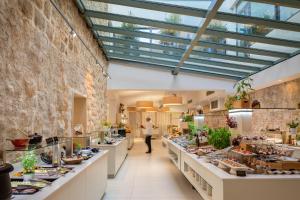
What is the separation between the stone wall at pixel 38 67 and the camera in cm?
301

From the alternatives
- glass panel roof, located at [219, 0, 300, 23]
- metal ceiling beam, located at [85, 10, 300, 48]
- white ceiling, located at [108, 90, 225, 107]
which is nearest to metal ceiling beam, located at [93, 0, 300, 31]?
glass panel roof, located at [219, 0, 300, 23]

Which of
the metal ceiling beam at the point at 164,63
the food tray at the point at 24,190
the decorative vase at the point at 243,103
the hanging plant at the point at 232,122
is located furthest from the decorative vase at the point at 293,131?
the food tray at the point at 24,190

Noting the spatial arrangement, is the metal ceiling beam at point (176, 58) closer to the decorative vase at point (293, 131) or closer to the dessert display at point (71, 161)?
the decorative vase at point (293, 131)

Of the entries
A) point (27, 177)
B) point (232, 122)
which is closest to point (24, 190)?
point (27, 177)

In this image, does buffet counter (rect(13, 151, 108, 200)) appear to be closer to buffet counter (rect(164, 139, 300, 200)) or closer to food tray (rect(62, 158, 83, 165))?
food tray (rect(62, 158, 83, 165))

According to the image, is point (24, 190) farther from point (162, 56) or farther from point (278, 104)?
point (278, 104)

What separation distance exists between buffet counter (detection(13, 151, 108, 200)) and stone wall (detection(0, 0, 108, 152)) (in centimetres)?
88

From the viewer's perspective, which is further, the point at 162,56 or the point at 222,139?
the point at 162,56

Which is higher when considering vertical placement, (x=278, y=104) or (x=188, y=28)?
(x=188, y=28)

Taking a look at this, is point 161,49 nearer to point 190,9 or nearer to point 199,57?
point 199,57

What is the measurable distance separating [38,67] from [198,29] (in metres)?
3.75

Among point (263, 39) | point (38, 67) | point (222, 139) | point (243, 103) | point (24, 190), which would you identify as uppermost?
point (263, 39)

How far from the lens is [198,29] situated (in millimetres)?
6301

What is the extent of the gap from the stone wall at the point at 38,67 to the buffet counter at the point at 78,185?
34.5 inches
